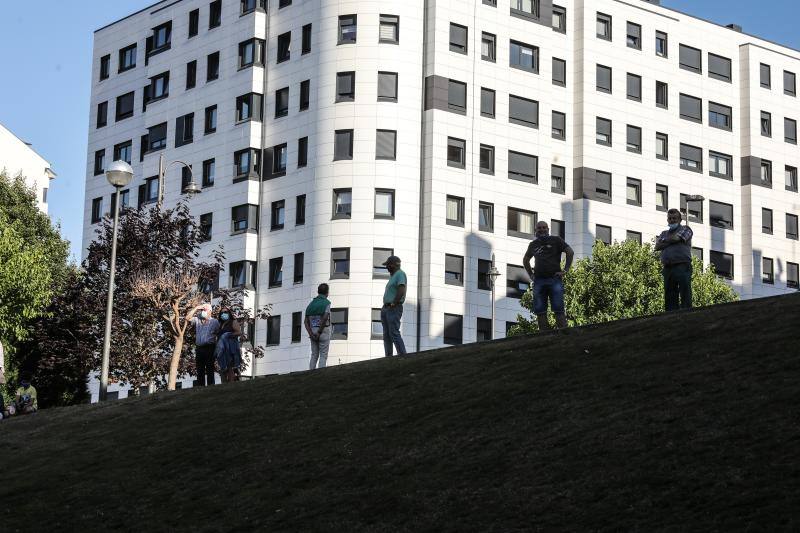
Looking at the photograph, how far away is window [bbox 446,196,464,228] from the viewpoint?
66812mm

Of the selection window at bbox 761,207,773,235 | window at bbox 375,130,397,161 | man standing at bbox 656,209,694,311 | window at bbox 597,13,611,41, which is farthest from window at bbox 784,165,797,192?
man standing at bbox 656,209,694,311

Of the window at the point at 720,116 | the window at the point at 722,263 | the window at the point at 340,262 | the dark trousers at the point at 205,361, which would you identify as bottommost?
the dark trousers at the point at 205,361

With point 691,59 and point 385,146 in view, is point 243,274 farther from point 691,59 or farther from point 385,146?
point 691,59

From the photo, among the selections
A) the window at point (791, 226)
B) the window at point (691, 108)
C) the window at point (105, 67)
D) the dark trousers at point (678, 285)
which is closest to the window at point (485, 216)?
the window at point (691, 108)

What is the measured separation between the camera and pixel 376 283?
64062mm

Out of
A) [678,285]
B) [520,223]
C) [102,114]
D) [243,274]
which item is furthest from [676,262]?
[102,114]

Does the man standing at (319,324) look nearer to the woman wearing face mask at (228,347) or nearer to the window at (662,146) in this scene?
the woman wearing face mask at (228,347)

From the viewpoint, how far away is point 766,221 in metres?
79.1

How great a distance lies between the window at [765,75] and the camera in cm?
8038

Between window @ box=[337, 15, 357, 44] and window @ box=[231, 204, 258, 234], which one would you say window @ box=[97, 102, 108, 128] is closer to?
window @ box=[231, 204, 258, 234]

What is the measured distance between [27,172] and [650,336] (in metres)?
91.4

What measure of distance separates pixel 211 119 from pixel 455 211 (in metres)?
14.1

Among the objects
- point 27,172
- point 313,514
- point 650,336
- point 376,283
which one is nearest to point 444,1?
point 376,283

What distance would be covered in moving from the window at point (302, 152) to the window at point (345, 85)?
106 inches
